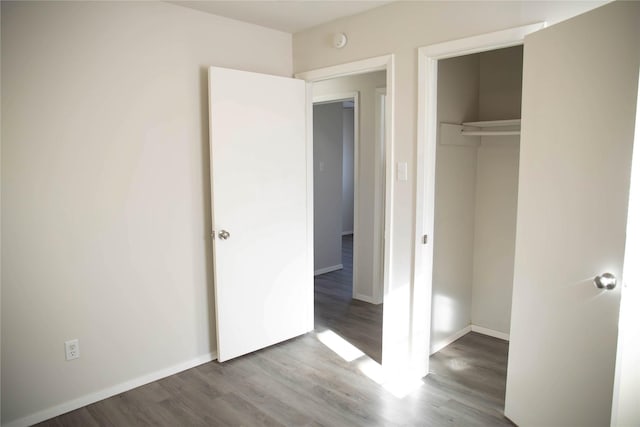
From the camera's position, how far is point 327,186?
5.64m

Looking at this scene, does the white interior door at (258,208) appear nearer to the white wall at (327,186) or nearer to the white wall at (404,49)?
the white wall at (404,49)

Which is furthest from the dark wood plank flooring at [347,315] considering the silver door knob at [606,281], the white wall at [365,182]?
the silver door knob at [606,281]

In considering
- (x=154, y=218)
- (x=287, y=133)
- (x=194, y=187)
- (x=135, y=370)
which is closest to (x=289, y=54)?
(x=287, y=133)

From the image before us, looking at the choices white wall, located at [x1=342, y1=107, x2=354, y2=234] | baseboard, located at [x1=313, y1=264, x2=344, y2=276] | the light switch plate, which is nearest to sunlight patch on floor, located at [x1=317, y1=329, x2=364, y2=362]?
the light switch plate

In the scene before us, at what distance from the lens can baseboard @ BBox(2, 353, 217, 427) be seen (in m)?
2.45

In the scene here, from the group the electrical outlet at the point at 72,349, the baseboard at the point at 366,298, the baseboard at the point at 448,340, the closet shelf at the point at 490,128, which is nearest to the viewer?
the electrical outlet at the point at 72,349

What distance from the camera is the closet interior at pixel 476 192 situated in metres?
3.25

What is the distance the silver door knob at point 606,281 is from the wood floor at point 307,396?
975 mm

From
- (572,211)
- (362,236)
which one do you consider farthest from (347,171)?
(572,211)

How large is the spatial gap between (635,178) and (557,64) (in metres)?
0.64

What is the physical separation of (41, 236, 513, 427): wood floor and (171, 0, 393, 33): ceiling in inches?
92.8

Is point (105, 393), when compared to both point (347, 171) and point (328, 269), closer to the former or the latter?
point (328, 269)

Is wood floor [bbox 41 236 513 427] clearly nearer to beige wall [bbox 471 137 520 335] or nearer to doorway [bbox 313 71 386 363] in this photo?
beige wall [bbox 471 137 520 335]

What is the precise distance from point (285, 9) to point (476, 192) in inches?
76.1
